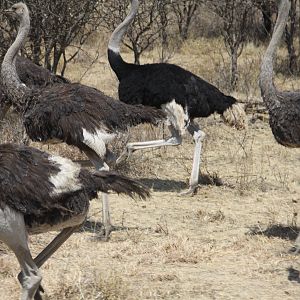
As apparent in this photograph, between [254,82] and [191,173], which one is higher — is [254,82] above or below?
above

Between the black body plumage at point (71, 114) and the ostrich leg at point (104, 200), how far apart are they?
7.0 inches

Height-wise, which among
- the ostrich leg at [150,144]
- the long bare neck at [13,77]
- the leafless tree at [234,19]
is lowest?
the ostrich leg at [150,144]

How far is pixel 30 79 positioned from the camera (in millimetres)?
8414

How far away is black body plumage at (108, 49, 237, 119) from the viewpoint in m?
7.91

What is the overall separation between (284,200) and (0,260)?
3.05m

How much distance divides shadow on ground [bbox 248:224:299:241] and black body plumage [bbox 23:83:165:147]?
1252 mm

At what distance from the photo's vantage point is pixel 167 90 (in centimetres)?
790

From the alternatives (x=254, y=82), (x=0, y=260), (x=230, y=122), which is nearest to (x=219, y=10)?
(x=254, y=82)

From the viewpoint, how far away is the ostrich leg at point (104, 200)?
6.16 metres

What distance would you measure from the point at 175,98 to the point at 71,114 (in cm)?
192

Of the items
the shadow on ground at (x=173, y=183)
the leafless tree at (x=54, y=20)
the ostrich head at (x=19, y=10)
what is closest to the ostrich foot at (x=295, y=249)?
the shadow on ground at (x=173, y=183)

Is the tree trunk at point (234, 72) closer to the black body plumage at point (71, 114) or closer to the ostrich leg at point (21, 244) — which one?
the black body plumage at point (71, 114)

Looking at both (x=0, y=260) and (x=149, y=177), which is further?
(x=149, y=177)

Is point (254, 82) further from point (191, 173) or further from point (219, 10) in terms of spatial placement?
point (191, 173)
